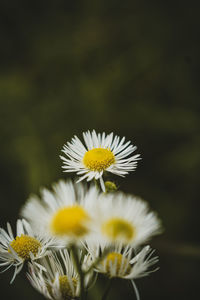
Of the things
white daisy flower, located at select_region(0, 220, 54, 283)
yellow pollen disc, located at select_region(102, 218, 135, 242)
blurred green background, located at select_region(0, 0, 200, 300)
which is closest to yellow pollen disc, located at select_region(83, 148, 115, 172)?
white daisy flower, located at select_region(0, 220, 54, 283)

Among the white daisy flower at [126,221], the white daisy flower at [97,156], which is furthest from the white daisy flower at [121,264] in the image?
the white daisy flower at [97,156]

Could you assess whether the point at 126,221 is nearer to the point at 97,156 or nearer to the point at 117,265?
the point at 117,265

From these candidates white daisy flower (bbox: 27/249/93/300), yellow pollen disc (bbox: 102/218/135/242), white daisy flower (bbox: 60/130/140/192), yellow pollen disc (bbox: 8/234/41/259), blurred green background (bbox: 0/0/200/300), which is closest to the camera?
yellow pollen disc (bbox: 102/218/135/242)

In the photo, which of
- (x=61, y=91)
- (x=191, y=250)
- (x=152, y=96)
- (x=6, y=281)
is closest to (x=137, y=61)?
(x=152, y=96)

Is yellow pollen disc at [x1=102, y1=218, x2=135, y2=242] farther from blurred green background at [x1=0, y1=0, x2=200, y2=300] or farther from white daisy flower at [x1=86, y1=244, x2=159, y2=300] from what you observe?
blurred green background at [x1=0, y1=0, x2=200, y2=300]

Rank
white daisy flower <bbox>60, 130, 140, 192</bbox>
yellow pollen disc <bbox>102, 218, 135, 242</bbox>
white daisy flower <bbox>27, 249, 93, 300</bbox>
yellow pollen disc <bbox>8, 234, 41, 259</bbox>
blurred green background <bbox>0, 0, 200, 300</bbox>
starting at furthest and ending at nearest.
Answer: blurred green background <bbox>0, 0, 200, 300</bbox>, white daisy flower <bbox>60, 130, 140, 192</bbox>, yellow pollen disc <bbox>8, 234, 41, 259</bbox>, white daisy flower <bbox>27, 249, 93, 300</bbox>, yellow pollen disc <bbox>102, 218, 135, 242</bbox>

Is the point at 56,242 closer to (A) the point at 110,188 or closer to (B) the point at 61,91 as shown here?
(A) the point at 110,188

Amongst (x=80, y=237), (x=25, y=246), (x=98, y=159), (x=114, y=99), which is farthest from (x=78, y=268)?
(x=114, y=99)

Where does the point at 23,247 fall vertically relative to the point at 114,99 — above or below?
below
